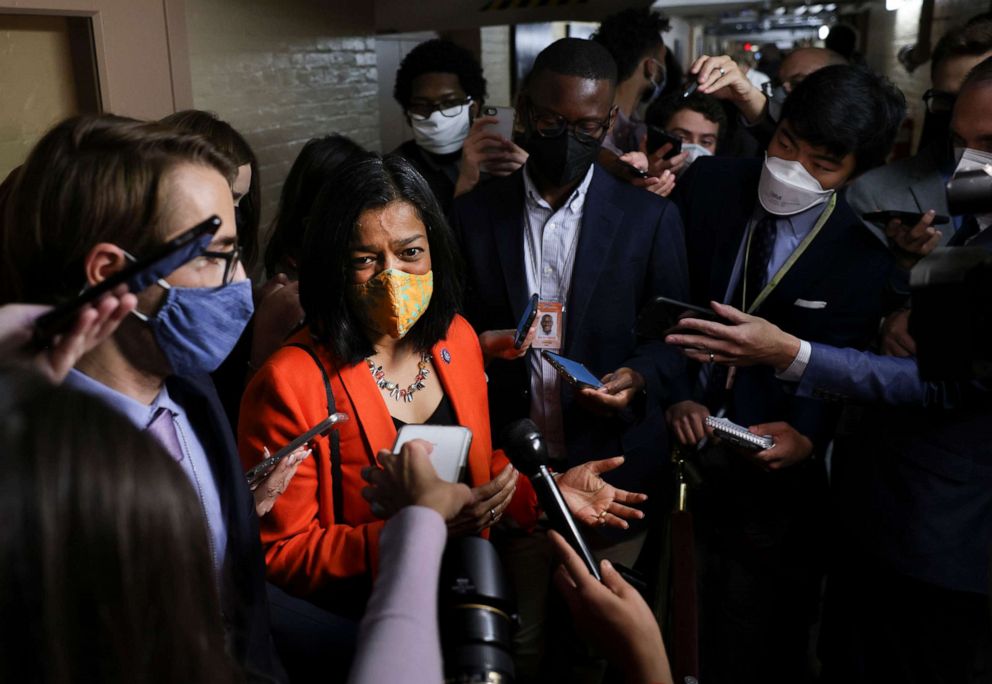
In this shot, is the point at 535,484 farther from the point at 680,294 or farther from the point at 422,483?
the point at 680,294

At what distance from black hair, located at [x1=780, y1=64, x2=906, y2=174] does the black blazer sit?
1.78 m

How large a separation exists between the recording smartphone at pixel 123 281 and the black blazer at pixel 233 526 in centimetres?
41

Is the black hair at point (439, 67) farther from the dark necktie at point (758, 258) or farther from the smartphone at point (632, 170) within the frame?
the dark necktie at point (758, 258)

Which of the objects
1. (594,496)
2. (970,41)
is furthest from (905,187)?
(594,496)

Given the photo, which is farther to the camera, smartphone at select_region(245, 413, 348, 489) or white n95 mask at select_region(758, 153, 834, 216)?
white n95 mask at select_region(758, 153, 834, 216)

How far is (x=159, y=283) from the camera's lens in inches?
47.8

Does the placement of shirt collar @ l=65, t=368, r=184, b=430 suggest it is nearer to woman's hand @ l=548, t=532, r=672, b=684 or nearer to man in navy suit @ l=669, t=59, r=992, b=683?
woman's hand @ l=548, t=532, r=672, b=684

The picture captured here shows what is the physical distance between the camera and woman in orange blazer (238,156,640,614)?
5.17 feet

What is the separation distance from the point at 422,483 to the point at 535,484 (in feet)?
0.74

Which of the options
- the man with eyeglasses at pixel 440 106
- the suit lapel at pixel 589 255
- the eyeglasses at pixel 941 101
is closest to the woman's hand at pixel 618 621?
the suit lapel at pixel 589 255

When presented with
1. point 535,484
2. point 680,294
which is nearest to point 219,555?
point 535,484

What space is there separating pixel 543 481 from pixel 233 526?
586mm

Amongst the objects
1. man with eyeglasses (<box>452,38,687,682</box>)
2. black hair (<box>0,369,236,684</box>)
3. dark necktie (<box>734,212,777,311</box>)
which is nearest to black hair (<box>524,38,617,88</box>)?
man with eyeglasses (<box>452,38,687,682</box>)

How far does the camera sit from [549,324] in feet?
7.31
